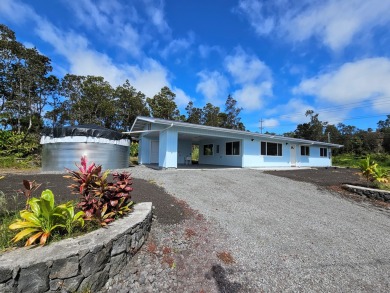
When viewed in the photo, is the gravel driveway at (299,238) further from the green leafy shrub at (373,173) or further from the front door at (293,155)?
the front door at (293,155)

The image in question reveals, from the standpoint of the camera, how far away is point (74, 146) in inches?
412

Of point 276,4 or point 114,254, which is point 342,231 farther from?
point 276,4

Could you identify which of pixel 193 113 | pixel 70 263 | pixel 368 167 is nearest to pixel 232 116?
pixel 193 113

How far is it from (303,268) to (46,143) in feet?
43.1

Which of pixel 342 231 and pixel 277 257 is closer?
pixel 277 257

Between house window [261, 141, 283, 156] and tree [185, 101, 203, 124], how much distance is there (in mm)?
24967

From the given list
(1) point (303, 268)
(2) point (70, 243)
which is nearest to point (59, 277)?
(2) point (70, 243)

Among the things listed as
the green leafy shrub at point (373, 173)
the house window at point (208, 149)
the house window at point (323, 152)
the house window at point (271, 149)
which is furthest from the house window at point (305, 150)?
the green leafy shrub at point (373, 173)

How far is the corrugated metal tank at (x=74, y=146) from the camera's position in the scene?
10469 millimetres

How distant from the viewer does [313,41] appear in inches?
418

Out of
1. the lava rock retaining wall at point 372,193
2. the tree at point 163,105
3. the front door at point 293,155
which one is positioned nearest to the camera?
the lava rock retaining wall at point 372,193

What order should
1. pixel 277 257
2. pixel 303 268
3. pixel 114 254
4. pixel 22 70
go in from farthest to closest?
1. pixel 22 70
2. pixel 277 257
3. pixel 303 268
4. pixel 114 254

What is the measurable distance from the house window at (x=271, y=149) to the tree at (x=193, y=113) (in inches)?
983

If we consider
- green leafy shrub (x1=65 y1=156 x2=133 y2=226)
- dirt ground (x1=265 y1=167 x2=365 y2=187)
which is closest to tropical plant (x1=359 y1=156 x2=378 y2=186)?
dirt ground (x1=265 y1=167 x2=365 y2=187)
